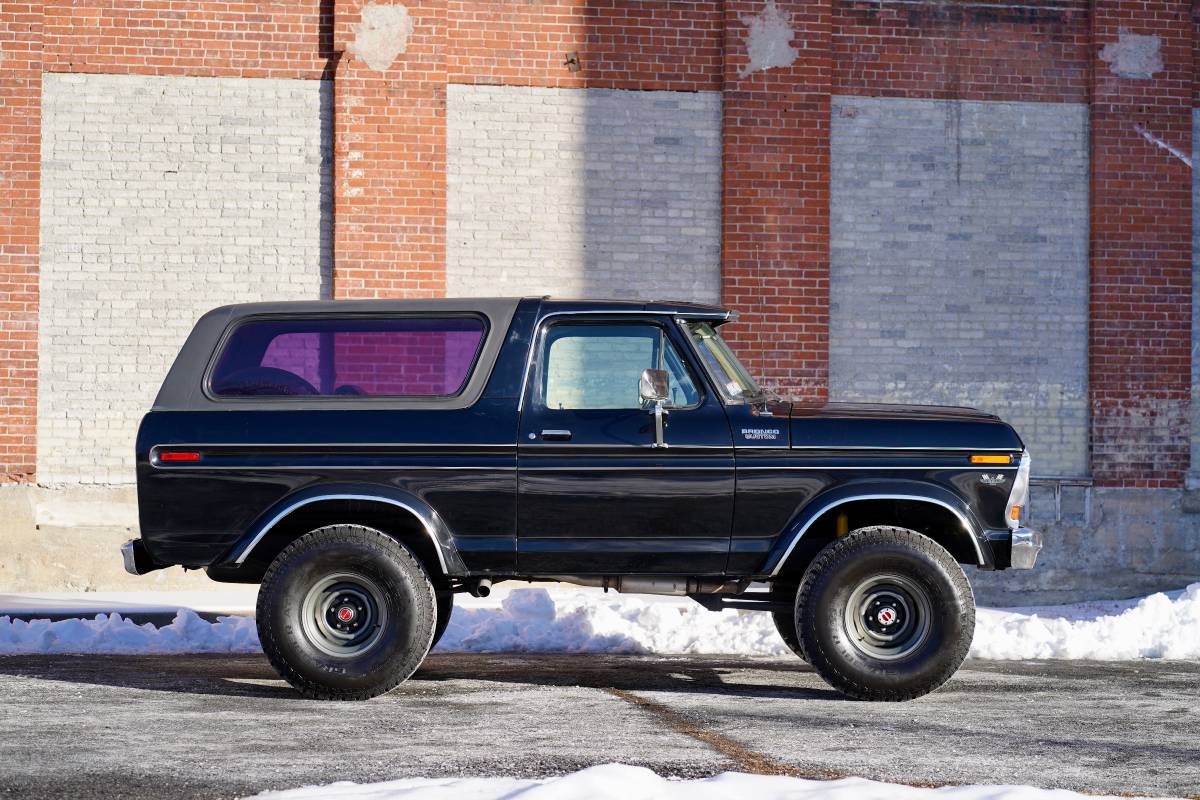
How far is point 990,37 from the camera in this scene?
13977 mm

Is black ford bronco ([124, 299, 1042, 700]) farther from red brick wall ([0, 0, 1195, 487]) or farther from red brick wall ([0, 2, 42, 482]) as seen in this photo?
red brick wall ([0, 2, 42, 482])

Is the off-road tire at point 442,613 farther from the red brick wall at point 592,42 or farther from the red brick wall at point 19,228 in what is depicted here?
the red brick wall at point 592,42

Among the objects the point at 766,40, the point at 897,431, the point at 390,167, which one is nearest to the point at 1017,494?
the point at 897,431

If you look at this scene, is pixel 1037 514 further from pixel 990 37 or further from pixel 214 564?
pixel 214 564

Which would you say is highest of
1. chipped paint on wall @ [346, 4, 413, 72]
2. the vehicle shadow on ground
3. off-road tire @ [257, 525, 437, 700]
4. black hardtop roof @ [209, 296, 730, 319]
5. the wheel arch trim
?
chipped paint on wall @ [346, 4, 413, 72]

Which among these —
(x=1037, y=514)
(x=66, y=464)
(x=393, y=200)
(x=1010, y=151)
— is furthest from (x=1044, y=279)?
(x=66, y=464)

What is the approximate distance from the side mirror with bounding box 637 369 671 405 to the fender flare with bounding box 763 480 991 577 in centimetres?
103

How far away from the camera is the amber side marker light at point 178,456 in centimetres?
752

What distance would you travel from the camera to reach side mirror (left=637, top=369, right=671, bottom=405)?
23.4 ft

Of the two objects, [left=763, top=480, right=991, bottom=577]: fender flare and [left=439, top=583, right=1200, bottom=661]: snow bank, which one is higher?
[left=763, top=480, right=991, bottom=577]: fender flare

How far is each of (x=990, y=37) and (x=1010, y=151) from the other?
1.12 m

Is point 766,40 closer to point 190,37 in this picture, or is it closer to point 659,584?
point 190,37

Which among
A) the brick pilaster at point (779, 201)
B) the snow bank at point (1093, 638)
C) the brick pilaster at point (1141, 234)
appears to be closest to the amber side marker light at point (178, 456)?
the snow bank at point (1093, 638)

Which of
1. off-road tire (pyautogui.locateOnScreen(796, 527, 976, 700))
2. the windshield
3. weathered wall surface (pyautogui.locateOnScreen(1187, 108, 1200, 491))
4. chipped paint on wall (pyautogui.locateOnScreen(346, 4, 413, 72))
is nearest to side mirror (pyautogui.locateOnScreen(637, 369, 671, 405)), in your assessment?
the windshield
